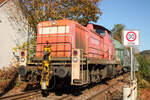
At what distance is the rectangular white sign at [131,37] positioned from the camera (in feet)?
20.3

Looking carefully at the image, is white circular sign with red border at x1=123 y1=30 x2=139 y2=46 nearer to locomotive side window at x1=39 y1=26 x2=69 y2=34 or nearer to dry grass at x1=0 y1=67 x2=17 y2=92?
locomotive side window at x1=39 y1=26 x2=69 y2=34

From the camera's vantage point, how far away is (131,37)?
20.3 feet

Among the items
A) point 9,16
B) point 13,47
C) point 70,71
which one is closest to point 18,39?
point 13,47

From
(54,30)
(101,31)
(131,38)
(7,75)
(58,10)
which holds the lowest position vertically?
(7,75)

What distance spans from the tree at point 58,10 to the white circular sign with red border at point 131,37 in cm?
937

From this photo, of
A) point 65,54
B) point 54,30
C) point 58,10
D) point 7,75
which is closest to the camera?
point 65,54

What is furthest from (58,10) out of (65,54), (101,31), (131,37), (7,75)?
(131,37)

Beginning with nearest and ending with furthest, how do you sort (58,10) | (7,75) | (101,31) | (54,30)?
1. (54,30)
2. (7,75)
3. (101,31)
4. (58,10)

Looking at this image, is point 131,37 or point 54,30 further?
point 54,30

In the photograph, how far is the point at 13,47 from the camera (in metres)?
13.4

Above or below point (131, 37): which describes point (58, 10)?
above

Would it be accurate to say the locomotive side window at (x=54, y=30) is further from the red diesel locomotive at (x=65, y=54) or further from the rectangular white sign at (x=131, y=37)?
the rectangular white sign at (x=131, y=37)

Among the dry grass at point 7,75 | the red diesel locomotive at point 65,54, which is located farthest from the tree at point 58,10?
the red diesel locomotive at point 65,54

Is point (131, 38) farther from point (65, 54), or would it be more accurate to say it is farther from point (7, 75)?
point (7, 75)
